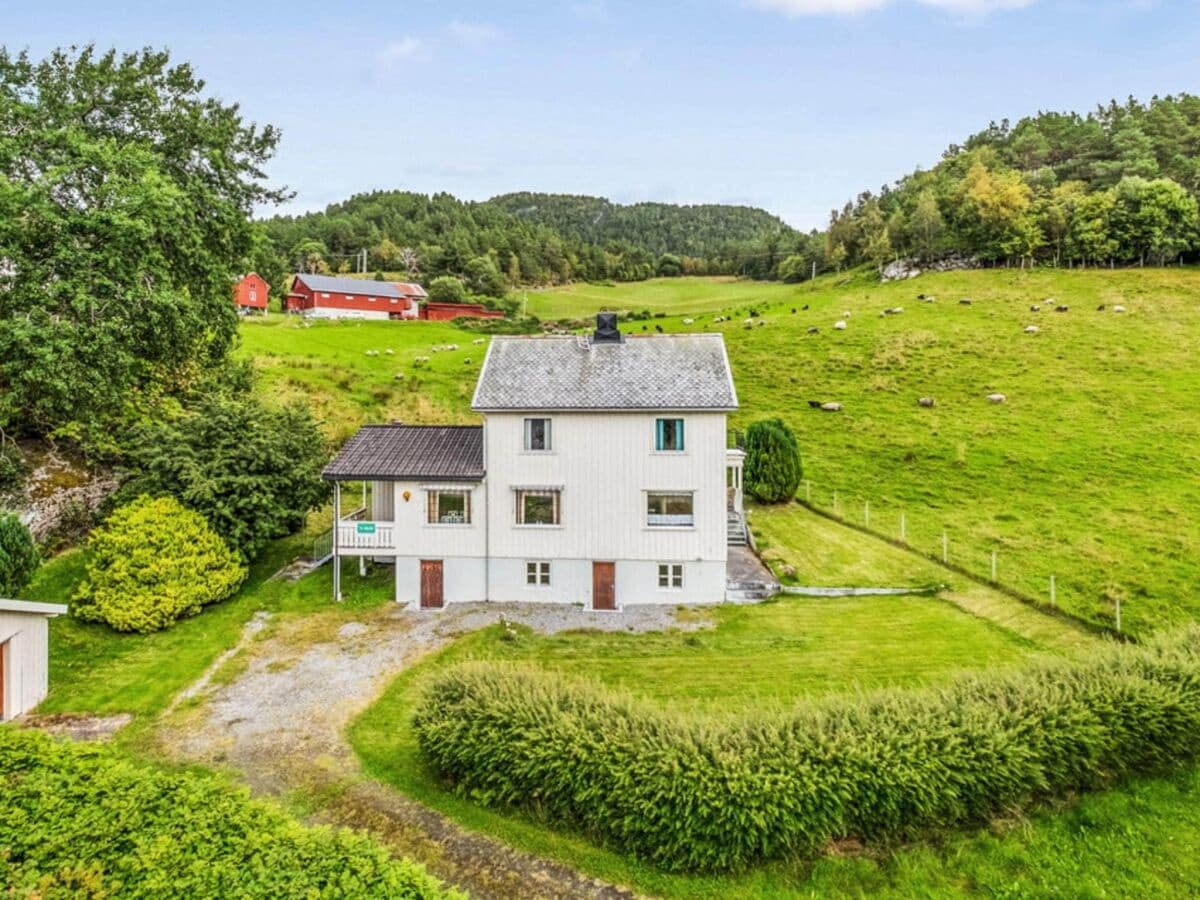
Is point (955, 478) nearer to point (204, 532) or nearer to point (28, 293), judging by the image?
point (204, 532)

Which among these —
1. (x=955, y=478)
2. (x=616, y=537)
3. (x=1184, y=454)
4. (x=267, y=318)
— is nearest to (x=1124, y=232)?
(x=1184, y=454)

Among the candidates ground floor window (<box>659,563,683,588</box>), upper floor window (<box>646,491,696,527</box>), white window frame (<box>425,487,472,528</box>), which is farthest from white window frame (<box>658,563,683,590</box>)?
white window frame (<box>425,487,472,528</box>)

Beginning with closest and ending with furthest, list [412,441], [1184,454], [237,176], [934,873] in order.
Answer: [934,873] < [412,441] < [237,176] < [1184,454]

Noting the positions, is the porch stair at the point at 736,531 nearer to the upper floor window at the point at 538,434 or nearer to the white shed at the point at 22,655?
the upper floor window at the point at 538,434

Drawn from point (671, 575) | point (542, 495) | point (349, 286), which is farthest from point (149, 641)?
point (349, 286)

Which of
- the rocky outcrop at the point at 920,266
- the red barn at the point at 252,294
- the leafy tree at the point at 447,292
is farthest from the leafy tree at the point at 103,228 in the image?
the rocky outcrop at the point at 920,266

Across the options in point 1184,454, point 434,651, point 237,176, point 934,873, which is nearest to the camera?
point 934,873
